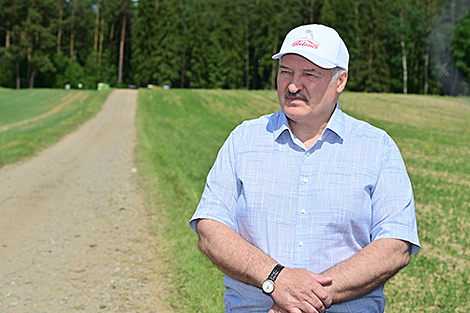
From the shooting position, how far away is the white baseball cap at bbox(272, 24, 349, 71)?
2.51 metres

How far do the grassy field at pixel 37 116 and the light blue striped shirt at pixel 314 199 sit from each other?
1224 centimetres

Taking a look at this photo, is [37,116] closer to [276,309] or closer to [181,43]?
[276,309]

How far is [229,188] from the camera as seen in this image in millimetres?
2641

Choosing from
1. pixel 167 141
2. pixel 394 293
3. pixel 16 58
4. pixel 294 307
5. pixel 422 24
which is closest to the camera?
pixel 294 307

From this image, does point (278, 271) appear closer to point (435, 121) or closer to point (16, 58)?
point (435, 121)

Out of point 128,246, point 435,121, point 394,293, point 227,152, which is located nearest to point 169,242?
point 128,246

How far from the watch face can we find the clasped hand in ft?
0.07

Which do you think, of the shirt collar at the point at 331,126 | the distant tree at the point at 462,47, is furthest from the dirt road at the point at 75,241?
the distant tree at the point at 462,47

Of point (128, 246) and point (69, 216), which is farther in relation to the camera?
point (69, 216)

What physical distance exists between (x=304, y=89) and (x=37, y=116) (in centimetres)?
3310

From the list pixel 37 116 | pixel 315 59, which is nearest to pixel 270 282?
pixel 315 59

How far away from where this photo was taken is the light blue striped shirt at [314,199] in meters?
2.52

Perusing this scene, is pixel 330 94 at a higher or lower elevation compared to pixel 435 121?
higher

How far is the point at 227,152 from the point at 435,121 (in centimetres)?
3243
